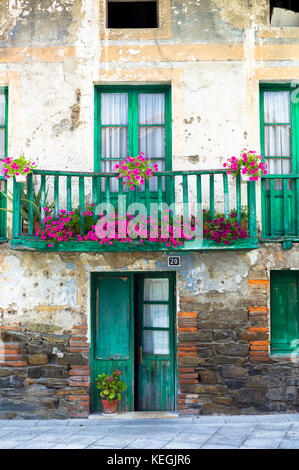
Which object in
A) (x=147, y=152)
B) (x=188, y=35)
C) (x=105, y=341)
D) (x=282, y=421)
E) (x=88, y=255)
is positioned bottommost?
(x=282, y=421)

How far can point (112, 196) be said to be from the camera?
846 cm

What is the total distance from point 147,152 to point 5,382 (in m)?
3.93

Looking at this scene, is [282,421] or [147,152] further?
[147,152]

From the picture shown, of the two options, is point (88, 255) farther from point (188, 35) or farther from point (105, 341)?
point (188, 35)

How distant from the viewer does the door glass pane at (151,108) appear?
860 cm

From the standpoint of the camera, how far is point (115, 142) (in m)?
8.58

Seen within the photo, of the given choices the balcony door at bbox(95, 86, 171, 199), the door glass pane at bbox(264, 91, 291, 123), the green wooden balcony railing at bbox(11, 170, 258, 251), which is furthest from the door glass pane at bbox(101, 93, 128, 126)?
the door glass pane at bbox(264, 91, 291, 123)

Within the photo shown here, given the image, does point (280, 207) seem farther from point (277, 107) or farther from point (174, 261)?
point (174, 261)

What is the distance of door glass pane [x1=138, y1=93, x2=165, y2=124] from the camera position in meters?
8.60

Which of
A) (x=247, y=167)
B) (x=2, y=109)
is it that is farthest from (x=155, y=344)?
(x=2, y=109)

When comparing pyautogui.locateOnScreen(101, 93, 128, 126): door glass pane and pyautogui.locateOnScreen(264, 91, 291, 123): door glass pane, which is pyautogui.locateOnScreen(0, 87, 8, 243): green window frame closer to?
pyautogui.locateOnScreen(101, 93, 128, 126): door glass pane

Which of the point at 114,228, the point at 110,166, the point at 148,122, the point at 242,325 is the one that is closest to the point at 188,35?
the point at 148,122

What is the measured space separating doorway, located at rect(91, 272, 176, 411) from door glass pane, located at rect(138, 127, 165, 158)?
182 cm

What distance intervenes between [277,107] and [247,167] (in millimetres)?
1601
